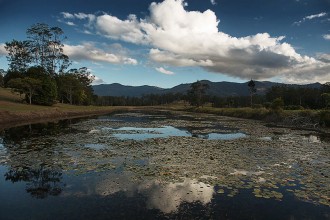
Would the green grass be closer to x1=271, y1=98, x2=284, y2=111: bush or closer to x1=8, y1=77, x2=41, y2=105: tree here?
x1=8, y1=77, x2=41, y2=105: tree

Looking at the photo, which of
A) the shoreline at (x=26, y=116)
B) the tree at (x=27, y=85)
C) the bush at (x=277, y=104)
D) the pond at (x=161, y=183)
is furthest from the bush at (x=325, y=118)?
the tree at (x=27, y=85)

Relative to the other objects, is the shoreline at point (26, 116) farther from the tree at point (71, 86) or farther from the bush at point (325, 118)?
the bush at point (325, 118)

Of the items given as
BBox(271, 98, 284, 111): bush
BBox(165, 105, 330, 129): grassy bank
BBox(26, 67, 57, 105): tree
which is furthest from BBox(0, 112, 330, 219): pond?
BBox(26, 67, 57, 105): tree

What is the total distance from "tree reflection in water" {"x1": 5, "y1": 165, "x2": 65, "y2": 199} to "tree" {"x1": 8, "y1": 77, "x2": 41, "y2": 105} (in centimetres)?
5627

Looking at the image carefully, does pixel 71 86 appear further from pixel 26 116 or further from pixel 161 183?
pixel 161 183

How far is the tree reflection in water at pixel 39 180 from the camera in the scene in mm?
13706

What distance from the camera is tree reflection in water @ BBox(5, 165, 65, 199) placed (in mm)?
13706

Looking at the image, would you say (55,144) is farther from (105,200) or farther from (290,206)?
(290,206)

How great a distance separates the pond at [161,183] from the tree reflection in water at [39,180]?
2.0 inches

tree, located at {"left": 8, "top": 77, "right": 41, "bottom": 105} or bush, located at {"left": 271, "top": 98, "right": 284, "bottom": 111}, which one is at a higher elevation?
tree, located at {"left": 8, "top": 77, "right": 41, "bottom": 105}

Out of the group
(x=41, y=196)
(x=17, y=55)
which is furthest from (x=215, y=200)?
(x=17, y=55)

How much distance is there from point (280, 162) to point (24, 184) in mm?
17395

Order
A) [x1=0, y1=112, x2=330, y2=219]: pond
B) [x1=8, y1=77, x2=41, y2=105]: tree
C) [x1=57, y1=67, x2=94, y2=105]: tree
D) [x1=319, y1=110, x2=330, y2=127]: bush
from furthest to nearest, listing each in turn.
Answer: [x1=57, y1=67, x2=94, y2=105]: tree
[x1=8, y1=77, x2=41, y2=105]: tree
[x1=319, y1=110, x2=330, y2=127]: bush
[x1=0, y1=112, x2=330, y2=219]: pond

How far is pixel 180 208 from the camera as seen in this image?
1175cm
